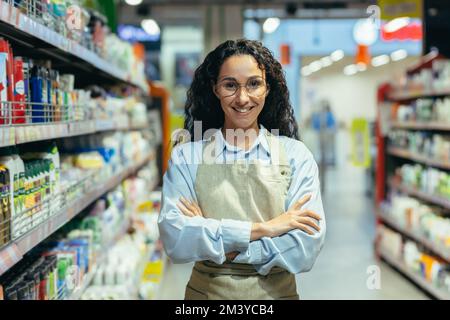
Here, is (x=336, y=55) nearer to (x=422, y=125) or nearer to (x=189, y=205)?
(x=422, y=125)

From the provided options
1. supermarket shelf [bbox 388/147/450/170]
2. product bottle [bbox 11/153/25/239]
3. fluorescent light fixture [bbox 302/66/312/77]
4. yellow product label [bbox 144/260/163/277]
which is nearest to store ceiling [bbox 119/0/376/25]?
supermarket shelf [bbox 388/147/450/170]

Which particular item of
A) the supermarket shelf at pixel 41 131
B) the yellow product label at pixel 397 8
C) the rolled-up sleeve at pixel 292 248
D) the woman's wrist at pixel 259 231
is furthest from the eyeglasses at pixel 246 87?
the yellow product label at pixel 397 8

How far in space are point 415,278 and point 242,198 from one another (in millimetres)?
3888

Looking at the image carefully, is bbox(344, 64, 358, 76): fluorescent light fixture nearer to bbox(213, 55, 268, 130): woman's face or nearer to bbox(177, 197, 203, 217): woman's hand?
bbox(213, 55, 268, 130): woman's face

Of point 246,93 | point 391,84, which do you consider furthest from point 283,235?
point 391,84

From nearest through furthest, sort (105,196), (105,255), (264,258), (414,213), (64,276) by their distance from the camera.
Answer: (264,258), (64,276), (105,255), (105,196), (414,213)

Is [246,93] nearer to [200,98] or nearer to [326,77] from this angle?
[200,98]

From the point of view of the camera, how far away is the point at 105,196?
13.4ft

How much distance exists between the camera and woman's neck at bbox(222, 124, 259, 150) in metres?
1.97

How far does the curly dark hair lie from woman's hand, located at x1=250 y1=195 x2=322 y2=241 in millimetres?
336

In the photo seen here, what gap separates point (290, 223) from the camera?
1.81m

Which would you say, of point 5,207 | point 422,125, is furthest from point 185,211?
point 422,125

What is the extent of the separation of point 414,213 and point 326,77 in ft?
53.5

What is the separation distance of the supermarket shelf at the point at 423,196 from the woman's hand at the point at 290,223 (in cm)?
317
